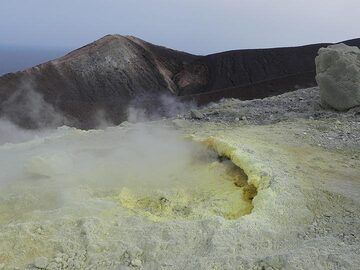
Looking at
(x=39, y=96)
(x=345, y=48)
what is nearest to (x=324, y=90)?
(x=345, y=48)

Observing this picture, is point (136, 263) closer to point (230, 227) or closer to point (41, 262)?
point (41, 262)

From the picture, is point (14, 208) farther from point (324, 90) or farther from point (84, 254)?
point (324, 90)

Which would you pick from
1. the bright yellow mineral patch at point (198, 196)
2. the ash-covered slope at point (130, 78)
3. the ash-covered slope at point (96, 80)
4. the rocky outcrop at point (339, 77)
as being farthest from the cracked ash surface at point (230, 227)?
the ash-covered slope at point (96, 80)

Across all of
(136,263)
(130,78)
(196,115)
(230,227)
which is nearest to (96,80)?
(130,78)

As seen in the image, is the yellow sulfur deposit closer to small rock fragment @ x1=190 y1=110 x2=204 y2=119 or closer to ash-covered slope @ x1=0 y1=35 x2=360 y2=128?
small rock fragment @ x1=190 y1=110 x2=204 y2=119

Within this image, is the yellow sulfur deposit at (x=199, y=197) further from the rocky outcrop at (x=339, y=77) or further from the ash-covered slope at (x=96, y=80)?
the ash-covered slope at (x=96, y=80)

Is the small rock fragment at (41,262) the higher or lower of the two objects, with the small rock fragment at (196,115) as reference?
higher
